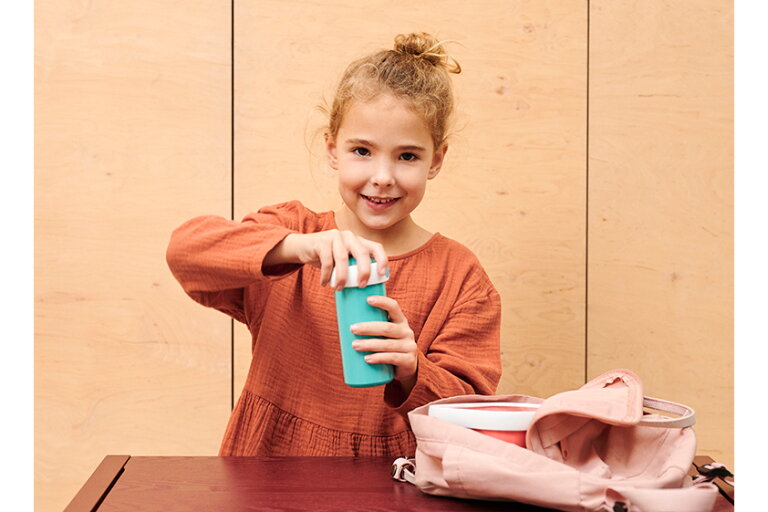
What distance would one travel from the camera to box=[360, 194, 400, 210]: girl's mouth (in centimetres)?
123

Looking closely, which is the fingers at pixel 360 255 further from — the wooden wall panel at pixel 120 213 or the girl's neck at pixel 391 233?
the wooden wall panel at pixel 120 213

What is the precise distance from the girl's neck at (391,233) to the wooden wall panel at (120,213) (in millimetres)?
559

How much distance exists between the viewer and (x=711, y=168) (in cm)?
184

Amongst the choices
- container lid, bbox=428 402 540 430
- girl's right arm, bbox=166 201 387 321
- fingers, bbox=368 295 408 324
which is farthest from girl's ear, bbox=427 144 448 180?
container lid, bbox=428 402 540 430

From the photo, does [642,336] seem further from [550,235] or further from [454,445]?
[454,445]

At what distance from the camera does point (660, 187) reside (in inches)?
72.2

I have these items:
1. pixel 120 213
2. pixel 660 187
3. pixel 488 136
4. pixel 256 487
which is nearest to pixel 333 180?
pixel 488 136

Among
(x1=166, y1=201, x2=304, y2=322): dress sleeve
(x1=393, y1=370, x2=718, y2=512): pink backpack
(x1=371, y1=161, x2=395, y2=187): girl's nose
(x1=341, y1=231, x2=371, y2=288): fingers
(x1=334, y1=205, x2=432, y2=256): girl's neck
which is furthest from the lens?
(x1=334, y1=205, x2=432, y2=256): girl's neck

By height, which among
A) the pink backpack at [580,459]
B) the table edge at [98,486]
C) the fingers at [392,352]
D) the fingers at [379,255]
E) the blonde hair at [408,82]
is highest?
the blonde hair at [408,82]

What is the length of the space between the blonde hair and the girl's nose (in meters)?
0.10

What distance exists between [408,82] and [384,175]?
17cm

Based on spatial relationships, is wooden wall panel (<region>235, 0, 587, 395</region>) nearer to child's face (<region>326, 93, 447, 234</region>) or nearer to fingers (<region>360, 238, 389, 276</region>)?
child's face (<region>326, 93, 447, 234</region>)

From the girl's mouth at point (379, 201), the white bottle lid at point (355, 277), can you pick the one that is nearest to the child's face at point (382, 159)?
the girl's mouth at point (379, 201)

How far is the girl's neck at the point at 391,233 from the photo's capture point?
132cm
